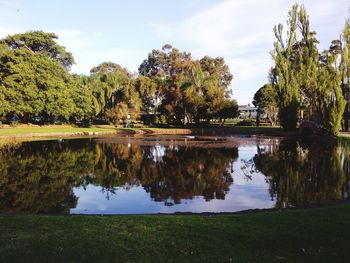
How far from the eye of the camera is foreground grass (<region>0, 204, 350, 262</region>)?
653 cm

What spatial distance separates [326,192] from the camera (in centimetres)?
1453

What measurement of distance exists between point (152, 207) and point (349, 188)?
8565 millimetres

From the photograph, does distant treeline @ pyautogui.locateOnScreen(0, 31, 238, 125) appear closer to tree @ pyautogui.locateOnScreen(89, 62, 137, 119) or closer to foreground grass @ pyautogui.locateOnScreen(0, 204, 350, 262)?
tree @ pyautogui.locateOnScreen(89, 62, 137, 119)

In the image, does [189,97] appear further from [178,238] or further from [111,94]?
[178,238]

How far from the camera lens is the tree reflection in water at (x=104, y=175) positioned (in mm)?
13926

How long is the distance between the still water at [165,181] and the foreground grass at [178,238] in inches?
125

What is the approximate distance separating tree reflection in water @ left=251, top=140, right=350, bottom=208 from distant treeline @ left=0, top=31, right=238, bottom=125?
38944 mm

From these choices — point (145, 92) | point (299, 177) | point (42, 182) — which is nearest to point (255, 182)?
point (299, 177)

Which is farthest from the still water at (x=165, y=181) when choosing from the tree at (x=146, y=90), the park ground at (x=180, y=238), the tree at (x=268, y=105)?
the tree at (x=146, y=90)

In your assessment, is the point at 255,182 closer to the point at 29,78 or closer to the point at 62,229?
the point at 62,229

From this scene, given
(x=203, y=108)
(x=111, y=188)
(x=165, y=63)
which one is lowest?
(x=111, y=188)

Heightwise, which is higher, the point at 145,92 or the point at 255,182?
the point at 145,92

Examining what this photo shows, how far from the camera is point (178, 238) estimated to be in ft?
24.5

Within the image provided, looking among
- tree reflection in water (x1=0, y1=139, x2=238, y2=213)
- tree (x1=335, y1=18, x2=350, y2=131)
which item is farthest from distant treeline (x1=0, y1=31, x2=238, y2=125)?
tree reflection in water (x1=0, y1=139, x2=238, y2=213)
